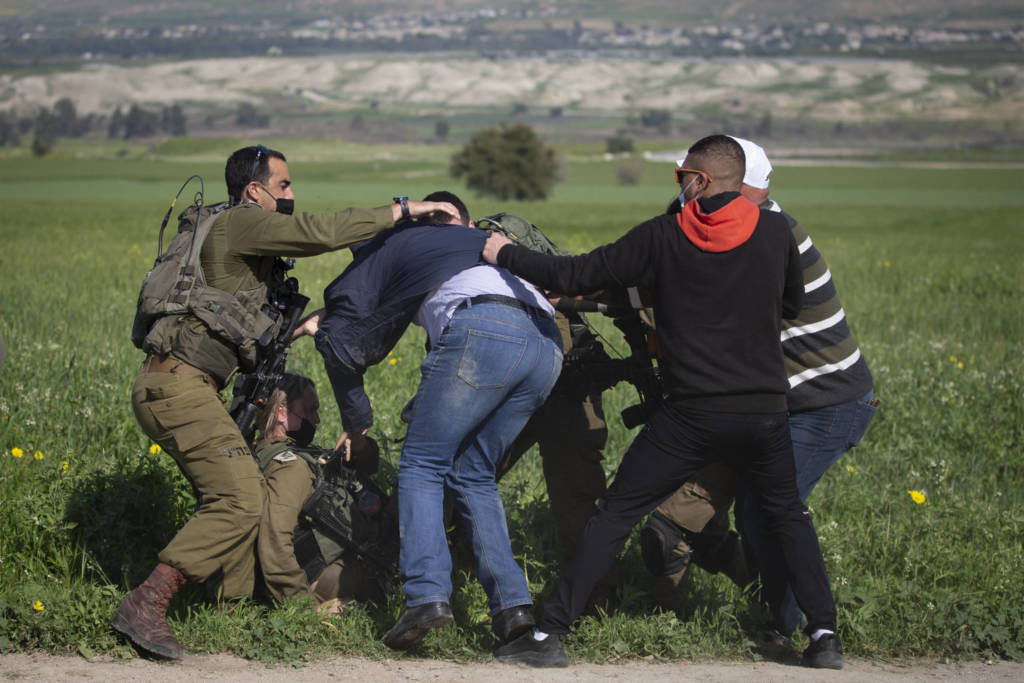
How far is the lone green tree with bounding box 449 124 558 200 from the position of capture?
84.7 meters

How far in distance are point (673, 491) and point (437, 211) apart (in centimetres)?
165

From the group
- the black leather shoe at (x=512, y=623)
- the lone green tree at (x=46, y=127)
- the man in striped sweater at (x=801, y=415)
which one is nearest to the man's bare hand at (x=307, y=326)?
the black leather shoe at (x=512, y=623)

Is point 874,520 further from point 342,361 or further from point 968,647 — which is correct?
point 342,361

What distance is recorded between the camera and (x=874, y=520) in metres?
6.46

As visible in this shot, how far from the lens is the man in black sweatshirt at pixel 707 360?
4387 mm

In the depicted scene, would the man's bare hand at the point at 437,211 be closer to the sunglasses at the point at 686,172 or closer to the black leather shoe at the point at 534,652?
the sunglasses at the point at 686,172

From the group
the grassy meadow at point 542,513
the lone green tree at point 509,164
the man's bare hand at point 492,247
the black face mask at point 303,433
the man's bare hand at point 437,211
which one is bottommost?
the lone green tree at point 509,164

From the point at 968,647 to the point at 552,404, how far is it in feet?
7.48

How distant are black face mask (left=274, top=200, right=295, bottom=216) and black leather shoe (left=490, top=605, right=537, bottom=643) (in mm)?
2100

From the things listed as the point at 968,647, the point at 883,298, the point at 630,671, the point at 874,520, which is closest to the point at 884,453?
the point at 874,520

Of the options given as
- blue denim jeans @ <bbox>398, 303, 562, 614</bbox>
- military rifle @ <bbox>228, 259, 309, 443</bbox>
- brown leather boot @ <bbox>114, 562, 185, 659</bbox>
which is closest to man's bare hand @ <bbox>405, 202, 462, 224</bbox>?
blue denim jeans @ <bbox>398, 303, 562, 614</bbox>

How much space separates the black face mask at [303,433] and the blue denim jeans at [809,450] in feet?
7.45

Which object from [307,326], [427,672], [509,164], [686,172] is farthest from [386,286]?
[509,164]

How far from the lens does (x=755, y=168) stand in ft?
15.7
